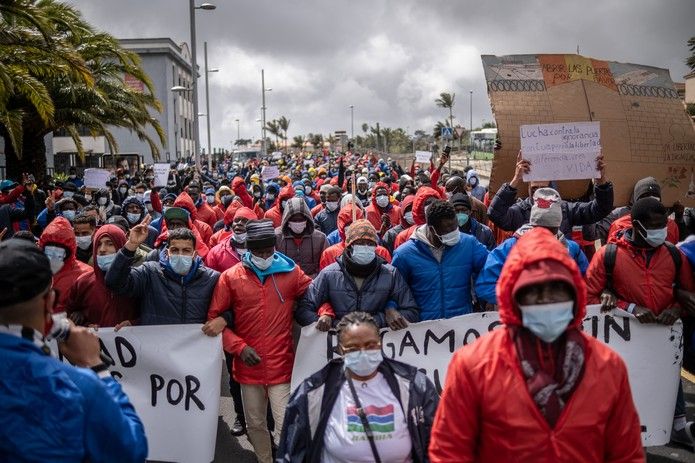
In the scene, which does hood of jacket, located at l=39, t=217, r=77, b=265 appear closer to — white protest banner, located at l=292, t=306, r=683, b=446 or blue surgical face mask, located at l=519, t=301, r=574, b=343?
white protest banner, located at l=292, t=306, r=683, b=446

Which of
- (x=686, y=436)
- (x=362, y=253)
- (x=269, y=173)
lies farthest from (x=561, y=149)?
(x=269, y=173)

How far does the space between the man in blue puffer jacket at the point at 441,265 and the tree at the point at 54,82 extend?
891 centimetres

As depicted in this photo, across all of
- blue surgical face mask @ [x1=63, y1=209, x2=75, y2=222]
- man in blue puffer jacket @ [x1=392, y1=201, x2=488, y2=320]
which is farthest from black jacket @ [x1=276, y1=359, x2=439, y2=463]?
blue surgical face mask @ [x1=63, y1=209, x2=75, y2=222]

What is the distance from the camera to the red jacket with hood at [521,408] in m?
2.22

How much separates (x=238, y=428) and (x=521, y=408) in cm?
374

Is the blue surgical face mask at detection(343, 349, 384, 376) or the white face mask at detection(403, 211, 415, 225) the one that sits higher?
the white face mask at detection(403, 211, 415, 225)

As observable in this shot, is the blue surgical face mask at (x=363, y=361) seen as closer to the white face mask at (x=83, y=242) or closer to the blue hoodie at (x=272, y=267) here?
the blue hoodie at (x=272, y=267)

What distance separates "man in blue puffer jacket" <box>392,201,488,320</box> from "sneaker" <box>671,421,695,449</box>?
1.78 metres

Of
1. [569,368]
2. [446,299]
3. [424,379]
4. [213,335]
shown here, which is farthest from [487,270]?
[569,368]

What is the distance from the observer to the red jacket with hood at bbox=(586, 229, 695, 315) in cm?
449

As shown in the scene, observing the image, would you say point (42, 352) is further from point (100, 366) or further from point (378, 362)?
point (378, 362)

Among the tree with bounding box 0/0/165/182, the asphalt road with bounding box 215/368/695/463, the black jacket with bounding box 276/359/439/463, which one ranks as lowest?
the asphalt road with bounding box 215/368/695/463

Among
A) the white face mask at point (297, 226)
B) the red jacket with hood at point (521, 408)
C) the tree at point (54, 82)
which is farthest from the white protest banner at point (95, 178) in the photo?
the red jacket with hood at point (521, 408)

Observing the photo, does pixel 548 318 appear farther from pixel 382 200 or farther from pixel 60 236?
pixel 382 200
